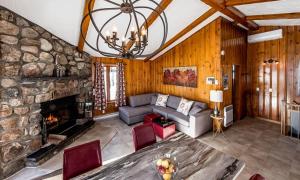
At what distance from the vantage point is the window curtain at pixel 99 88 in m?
5.33

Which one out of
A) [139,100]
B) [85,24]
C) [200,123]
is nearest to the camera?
[85,24]

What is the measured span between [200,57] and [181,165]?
12.9 feet

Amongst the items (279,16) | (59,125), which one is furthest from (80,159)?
(279,16)

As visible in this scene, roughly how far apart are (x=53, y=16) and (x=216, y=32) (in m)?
4.05

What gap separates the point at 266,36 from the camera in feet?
16.0

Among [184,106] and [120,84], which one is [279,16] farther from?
[120,84]

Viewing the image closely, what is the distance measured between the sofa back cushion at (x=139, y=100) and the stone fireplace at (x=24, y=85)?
7.84ft

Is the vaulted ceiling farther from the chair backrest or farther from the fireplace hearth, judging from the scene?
the chair backrest

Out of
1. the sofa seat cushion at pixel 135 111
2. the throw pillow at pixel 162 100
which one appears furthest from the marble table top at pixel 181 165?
the throw pillow at pixel 162 100

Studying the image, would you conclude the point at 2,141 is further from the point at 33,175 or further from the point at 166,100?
the point at 166,100

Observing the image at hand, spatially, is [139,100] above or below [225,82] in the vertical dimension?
below

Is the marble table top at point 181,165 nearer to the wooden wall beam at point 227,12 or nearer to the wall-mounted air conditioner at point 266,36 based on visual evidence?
the wooden wall beam at point 227,12

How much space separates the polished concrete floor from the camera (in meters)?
2.63

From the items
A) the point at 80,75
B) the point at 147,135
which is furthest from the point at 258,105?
the point at 80,75
